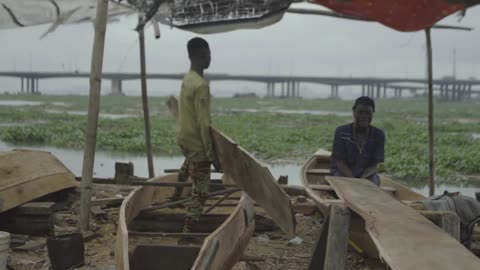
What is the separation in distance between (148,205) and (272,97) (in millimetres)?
87306

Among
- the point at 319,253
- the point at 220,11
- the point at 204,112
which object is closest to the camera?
the point at 319,253

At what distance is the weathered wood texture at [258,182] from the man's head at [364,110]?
1.70 m

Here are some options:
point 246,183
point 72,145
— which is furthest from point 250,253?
point 72,145

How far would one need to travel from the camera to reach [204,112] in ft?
14.9

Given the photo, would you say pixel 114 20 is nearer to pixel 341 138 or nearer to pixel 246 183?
pixel 341 138

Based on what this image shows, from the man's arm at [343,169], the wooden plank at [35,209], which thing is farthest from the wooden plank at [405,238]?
the wooden plank at [35,209]

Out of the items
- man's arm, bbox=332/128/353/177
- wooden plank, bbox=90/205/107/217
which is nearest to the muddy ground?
wooden plank, bbox=90/205/107/217

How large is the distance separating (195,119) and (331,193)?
1761 millimetres

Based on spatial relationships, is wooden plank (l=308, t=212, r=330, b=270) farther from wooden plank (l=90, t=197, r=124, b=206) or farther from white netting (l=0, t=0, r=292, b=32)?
wooden plank (l=90, t=197, r=124, b=206)

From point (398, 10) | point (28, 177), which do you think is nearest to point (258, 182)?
point (398, 10)

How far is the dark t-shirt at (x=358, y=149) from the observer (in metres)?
5.72

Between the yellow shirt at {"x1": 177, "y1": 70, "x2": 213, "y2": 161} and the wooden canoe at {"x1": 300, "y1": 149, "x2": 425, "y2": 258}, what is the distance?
112 centimetres

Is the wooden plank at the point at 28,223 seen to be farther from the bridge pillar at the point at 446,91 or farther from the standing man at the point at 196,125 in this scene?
the bridge pillar at the point at 446,91

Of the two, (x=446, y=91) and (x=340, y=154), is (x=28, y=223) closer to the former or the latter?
(x=340, y=154)
